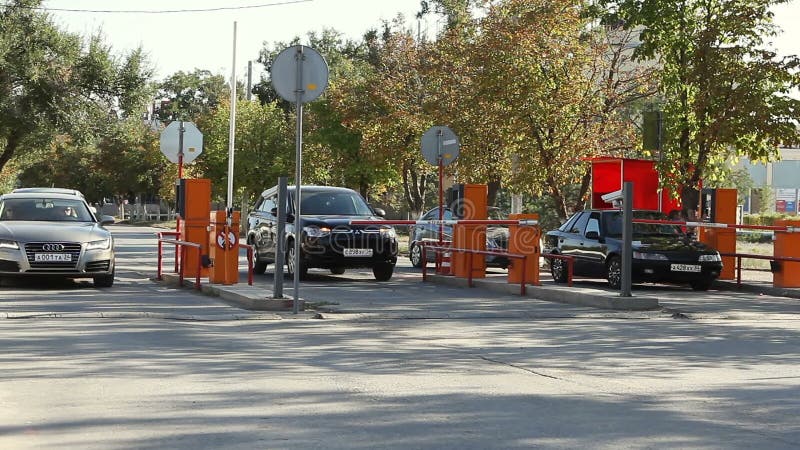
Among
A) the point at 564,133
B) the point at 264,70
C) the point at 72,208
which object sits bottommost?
the point at 72,208

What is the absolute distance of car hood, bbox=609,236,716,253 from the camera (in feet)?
65.6

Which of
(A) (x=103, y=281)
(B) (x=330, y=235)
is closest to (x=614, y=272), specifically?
(B) (x=330, y=235)

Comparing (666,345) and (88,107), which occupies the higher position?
(88,107)

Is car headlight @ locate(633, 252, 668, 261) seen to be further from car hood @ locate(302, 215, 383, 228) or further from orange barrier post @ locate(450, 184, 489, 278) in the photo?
car hood @ locate(302, 215, 383, 228)

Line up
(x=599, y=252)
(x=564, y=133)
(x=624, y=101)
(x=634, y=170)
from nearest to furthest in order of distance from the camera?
1. (x=599, y=252)
2. (x=634, y=170)
3. (x=564, y=133)
4. (x=624, y=101)

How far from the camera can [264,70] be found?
3162 inches

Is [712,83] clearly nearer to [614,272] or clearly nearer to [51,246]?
[614,272]

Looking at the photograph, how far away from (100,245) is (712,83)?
1138cm

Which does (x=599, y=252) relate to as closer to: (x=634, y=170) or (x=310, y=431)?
(x=634, y=170)

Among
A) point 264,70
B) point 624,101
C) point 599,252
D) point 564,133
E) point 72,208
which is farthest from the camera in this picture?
point 264,70

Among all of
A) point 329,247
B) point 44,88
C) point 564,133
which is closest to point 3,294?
point 329,247

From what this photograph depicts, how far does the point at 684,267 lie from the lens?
64.9 feet

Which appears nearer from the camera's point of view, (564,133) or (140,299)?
(140,299)

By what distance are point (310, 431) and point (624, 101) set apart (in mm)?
24032
